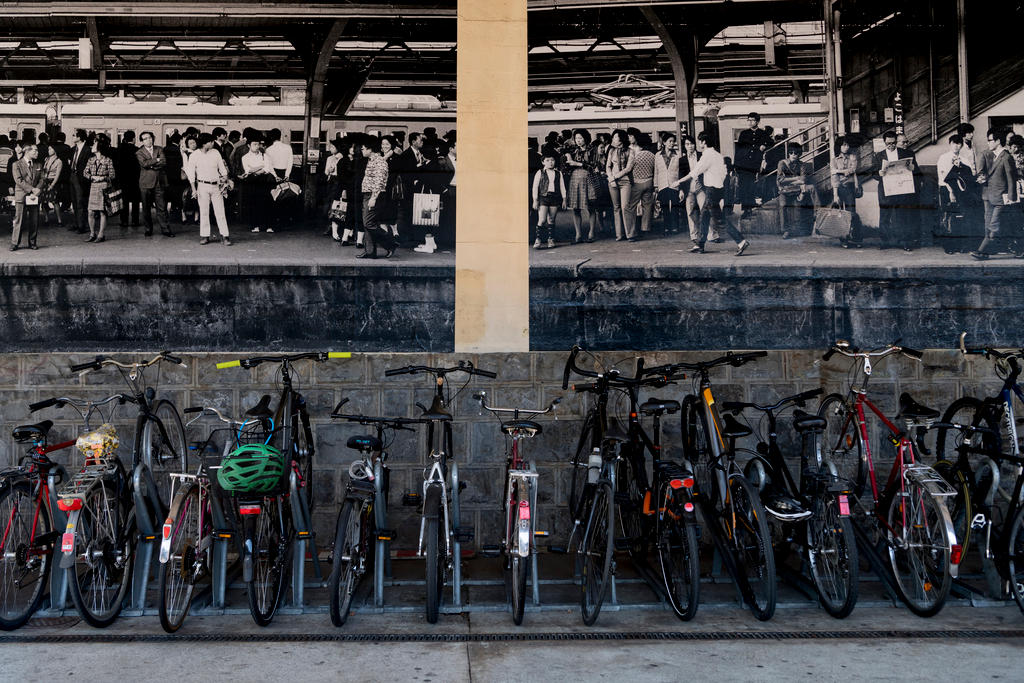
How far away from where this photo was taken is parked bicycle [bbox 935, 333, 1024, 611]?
5.52 m

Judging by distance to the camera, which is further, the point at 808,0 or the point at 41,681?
the point at 808,0

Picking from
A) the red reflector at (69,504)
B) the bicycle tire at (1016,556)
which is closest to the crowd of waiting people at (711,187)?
the bicycle tire at (1016,556)

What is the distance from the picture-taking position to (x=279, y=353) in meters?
7.11

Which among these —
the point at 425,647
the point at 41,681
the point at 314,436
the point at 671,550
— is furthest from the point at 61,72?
the point at 671,550

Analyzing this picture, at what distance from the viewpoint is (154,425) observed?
6297mm

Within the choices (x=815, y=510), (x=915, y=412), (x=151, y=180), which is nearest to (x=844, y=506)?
(x=815, y=510)

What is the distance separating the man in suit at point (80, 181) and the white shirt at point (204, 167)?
0.78 metres

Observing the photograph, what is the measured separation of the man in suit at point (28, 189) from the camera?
7.18 meters

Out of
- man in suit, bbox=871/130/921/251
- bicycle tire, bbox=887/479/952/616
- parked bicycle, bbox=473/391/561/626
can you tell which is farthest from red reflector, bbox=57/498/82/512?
man in suit, bbox=871/130/921/251

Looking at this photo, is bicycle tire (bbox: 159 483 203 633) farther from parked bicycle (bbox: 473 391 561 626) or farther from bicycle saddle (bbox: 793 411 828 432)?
bicycle saddle (bbox: 793 411 828 432)

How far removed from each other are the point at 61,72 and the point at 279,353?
2793 millimetres

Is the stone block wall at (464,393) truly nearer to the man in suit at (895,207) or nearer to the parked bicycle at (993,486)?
the parked bicycle at (993,486)

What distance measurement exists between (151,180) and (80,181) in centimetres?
55

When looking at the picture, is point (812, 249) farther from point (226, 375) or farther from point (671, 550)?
point (226, 375)
